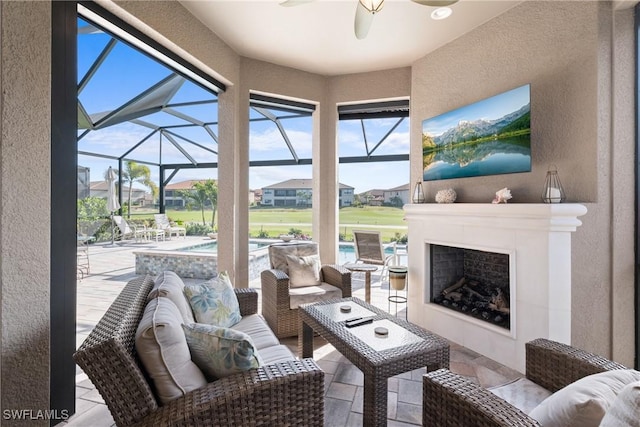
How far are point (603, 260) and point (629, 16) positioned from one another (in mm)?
1921

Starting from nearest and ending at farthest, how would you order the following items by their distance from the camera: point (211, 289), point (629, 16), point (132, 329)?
point (132, 329) → point (211, 289) → point (629, 16)

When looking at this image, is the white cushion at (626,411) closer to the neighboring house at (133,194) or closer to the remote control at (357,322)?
the remote control at (357,322)

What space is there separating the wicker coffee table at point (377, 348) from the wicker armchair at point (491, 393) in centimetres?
34

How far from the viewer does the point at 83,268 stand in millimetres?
5359

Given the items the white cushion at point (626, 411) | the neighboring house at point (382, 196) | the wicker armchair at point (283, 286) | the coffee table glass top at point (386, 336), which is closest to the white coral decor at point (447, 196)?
the wicker armchair at point (283, 286)

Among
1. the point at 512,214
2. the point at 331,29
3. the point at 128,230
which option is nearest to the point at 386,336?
the point at 512,214

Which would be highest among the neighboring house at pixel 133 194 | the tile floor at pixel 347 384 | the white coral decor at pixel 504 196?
the neighboring house at pixel 133 194

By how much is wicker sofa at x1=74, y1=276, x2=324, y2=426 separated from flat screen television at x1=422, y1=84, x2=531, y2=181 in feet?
8.27

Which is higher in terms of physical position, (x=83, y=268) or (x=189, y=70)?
(x=189, y=70)

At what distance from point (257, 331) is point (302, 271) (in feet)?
4.11

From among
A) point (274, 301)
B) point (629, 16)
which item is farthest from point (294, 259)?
point (629, 16)

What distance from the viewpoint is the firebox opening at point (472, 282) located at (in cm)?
291

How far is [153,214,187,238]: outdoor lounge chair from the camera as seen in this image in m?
9.17

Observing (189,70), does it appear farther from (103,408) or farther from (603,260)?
(603,260)
